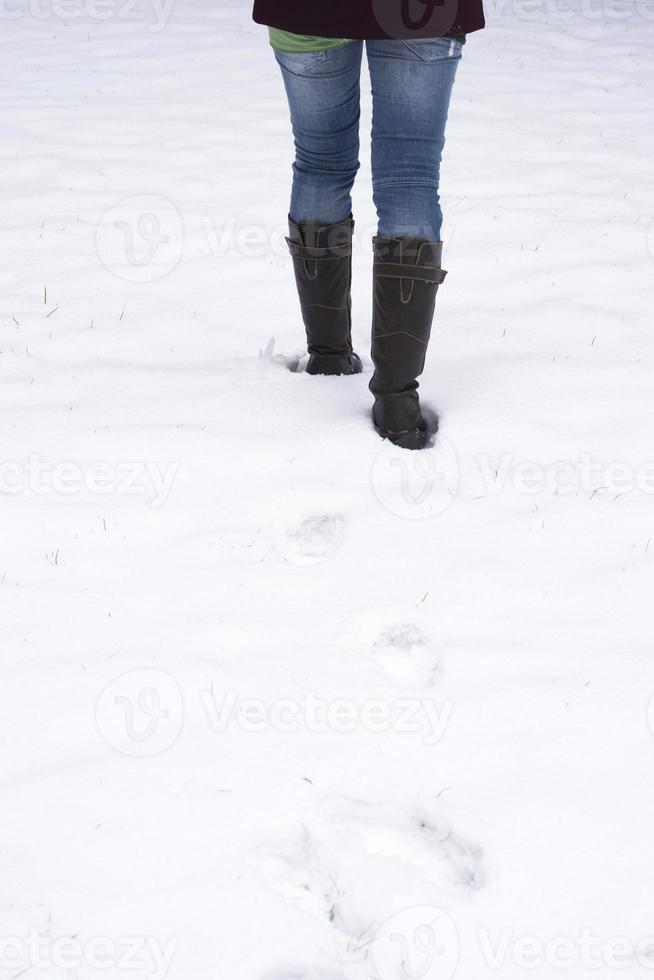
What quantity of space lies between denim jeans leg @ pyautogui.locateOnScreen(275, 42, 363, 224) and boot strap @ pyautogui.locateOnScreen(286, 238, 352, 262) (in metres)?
0.06

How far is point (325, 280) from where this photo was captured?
2.24 m

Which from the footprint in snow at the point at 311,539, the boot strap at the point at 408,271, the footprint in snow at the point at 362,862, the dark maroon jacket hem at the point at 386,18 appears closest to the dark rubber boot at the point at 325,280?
the boot strap at the point at 408,271

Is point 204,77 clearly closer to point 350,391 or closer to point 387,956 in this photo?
point 350,391

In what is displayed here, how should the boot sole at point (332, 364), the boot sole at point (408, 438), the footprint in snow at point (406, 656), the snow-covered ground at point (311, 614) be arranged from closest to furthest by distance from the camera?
the snow-covered ground at point (311, 614), the footprint in snow at point (406, 656), the boot sole at point (408, 438), the boot sole at point (332, 364)

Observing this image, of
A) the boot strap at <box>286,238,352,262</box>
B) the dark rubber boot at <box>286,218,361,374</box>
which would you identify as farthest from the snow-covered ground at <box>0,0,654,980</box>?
the boot strap at <box>286,238,352,262</box>

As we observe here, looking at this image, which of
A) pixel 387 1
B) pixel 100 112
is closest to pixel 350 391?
pixel 387 1

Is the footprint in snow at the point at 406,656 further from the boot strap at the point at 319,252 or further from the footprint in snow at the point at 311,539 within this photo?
the boot strap at the point at 319,252

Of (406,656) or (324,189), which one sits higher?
(324,189)

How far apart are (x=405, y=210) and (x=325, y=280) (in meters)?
0.34

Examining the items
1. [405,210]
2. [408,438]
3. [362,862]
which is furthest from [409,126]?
[362,862]

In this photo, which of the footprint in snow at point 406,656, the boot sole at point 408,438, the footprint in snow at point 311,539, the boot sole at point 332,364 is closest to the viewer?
the footprint in snow at point 406,656

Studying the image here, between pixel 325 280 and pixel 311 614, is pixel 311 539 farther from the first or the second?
pixel 325 280

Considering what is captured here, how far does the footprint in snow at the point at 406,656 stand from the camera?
5.31 feet

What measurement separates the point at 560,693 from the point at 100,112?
403cm
